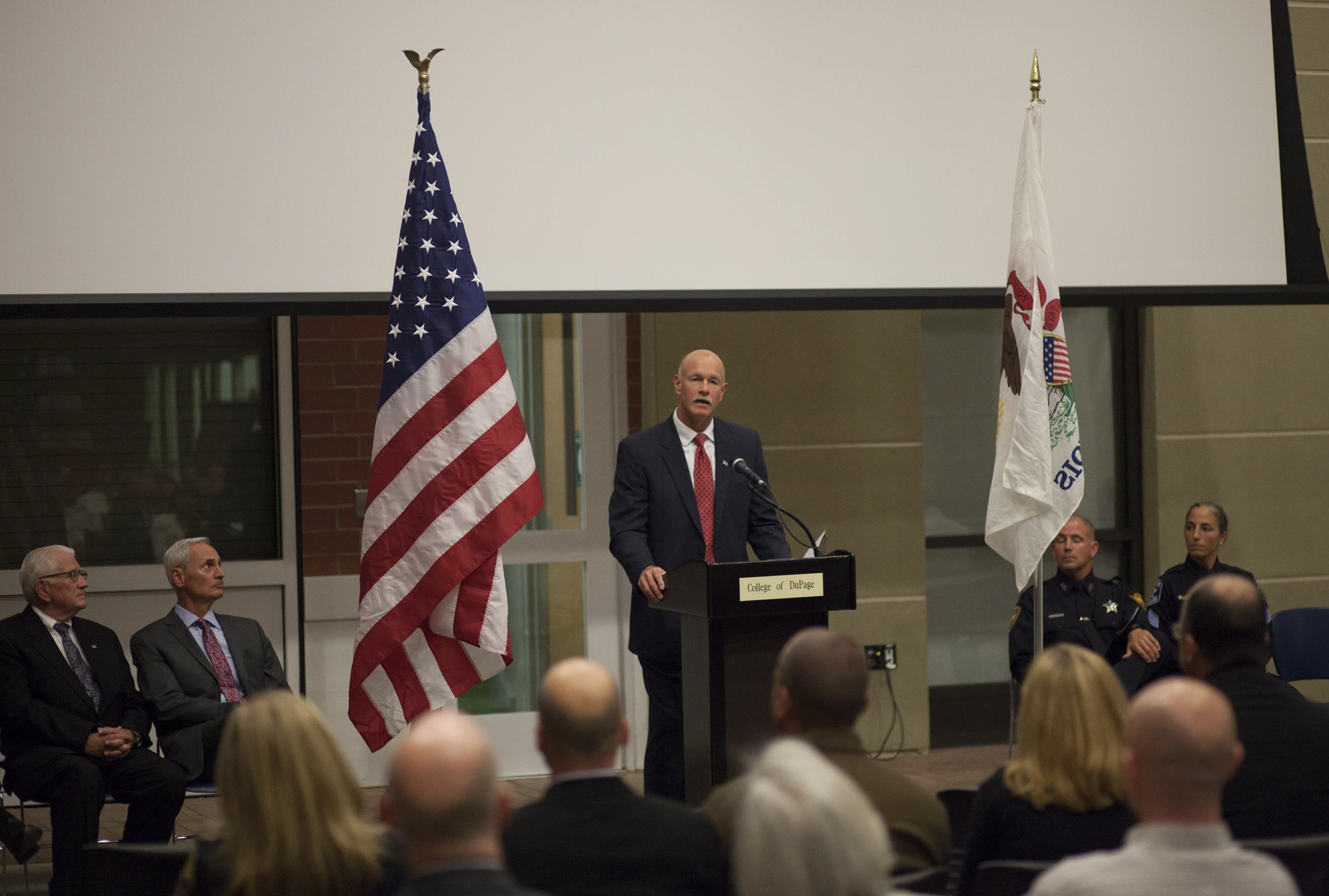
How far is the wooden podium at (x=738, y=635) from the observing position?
13.1ft

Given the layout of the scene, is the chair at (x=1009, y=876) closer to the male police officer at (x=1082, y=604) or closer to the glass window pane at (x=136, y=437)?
the male police officer at (x=1082, y=604)

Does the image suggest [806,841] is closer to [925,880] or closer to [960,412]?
[925,880]

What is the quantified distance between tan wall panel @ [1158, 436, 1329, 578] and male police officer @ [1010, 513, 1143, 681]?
1566 mm

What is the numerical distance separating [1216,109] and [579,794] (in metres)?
4.91

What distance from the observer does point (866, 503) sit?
22.4 feet

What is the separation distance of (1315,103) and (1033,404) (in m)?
3.57

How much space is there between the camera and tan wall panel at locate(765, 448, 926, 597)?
675 centimetres

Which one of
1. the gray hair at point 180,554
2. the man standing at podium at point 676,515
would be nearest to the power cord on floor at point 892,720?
the man standing at podium at point 676,515

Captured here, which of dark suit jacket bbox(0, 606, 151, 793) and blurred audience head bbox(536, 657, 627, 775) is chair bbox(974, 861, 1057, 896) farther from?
dark suit jacket bbox(0, 606, 151, 793)

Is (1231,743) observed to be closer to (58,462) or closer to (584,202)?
(584,202)

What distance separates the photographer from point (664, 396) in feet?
21.5

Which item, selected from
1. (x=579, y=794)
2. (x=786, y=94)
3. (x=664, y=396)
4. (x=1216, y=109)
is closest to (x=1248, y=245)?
(x=1216, y=109)

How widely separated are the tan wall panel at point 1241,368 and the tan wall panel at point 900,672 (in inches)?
65.9

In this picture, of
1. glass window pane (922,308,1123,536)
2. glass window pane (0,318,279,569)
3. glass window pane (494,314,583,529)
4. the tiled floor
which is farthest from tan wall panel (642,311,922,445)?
glass window pane (0,318,279,569)
